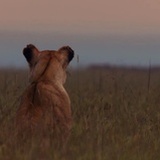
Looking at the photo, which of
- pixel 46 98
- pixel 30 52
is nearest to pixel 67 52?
pixel 30 52

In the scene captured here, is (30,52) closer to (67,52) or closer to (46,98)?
(67,52)

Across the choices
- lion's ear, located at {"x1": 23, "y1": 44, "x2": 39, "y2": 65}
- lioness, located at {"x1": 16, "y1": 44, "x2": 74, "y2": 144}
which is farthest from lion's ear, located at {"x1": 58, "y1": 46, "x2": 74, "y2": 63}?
lion's ear, located at {"x1": 23, "y1": 44, "x2": 39, "y2": 65}

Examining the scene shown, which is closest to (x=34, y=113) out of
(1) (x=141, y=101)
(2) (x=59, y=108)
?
(2) (x=59, y=108)

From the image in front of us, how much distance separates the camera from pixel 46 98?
6.97 meters

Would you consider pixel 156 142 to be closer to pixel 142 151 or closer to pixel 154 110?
pixel 142 151

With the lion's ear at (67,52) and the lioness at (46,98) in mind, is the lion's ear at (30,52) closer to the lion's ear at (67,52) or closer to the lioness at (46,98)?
the lioness at (46,98)

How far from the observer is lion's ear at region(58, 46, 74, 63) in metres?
7.77

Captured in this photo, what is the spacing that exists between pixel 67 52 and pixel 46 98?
3.14 ft

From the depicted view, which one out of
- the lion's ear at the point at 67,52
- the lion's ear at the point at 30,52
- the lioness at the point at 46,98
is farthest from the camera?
the lion's ear at the point at 67,52

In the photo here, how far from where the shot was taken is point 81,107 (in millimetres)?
9898

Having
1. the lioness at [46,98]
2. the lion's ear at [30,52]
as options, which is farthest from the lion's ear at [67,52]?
the lion's ear at [30,52]

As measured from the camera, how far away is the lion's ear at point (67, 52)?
25.5 feet

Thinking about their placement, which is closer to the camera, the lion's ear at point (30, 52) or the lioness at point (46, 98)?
the lioness at point (46, 98)

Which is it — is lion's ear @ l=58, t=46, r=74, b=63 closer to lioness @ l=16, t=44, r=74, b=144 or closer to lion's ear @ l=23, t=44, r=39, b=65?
lioness @ l=16, t=44, r=74, b=144
